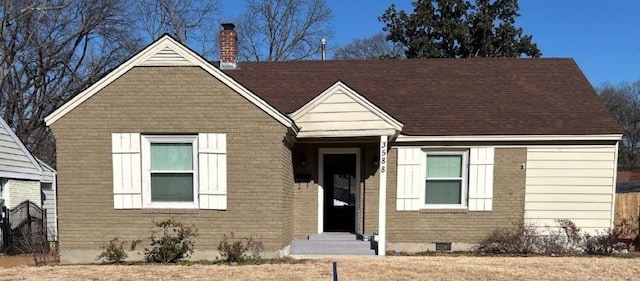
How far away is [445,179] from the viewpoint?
10578mm

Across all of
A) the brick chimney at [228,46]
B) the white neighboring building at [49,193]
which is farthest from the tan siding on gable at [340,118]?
the white neighboring building at [49,193]

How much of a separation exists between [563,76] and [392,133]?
6480 mm

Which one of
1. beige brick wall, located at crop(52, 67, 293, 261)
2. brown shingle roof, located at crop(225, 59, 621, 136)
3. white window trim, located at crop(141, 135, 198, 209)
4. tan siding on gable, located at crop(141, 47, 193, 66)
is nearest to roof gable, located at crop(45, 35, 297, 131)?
tan siding on gable, located at crop(141, 47, 193, 66)

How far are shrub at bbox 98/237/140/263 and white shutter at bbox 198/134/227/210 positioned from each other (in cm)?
173

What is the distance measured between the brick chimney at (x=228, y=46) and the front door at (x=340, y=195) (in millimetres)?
→ 4761

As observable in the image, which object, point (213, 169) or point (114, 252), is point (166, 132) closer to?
point (213, 169)

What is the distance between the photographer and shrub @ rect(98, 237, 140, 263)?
28.9ft

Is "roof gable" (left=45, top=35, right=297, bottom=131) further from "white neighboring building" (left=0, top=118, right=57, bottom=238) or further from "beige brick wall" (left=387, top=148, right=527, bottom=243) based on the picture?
"white neighboring building" (left=0, top=118, right=57, bottom=238)

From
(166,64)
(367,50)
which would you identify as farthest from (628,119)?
(166,64)

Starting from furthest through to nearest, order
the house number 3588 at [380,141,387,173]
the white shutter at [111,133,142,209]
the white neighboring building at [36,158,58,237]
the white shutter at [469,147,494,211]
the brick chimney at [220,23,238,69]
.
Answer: the white neighboring building at [36,158,58,237]
the brick chimney at [220,23,238,69]
the white shutter at [469,147,494,211]
the house number 3588 at [380,141,387,173]
the white shutter at [111,133,142,209]

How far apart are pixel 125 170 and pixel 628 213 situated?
1221cm

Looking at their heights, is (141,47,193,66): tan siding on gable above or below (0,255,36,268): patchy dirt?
above

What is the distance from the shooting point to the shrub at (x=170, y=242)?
8.72 m

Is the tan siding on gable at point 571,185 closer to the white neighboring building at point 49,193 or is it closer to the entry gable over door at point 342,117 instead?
the entry gable over door at point 342,117
